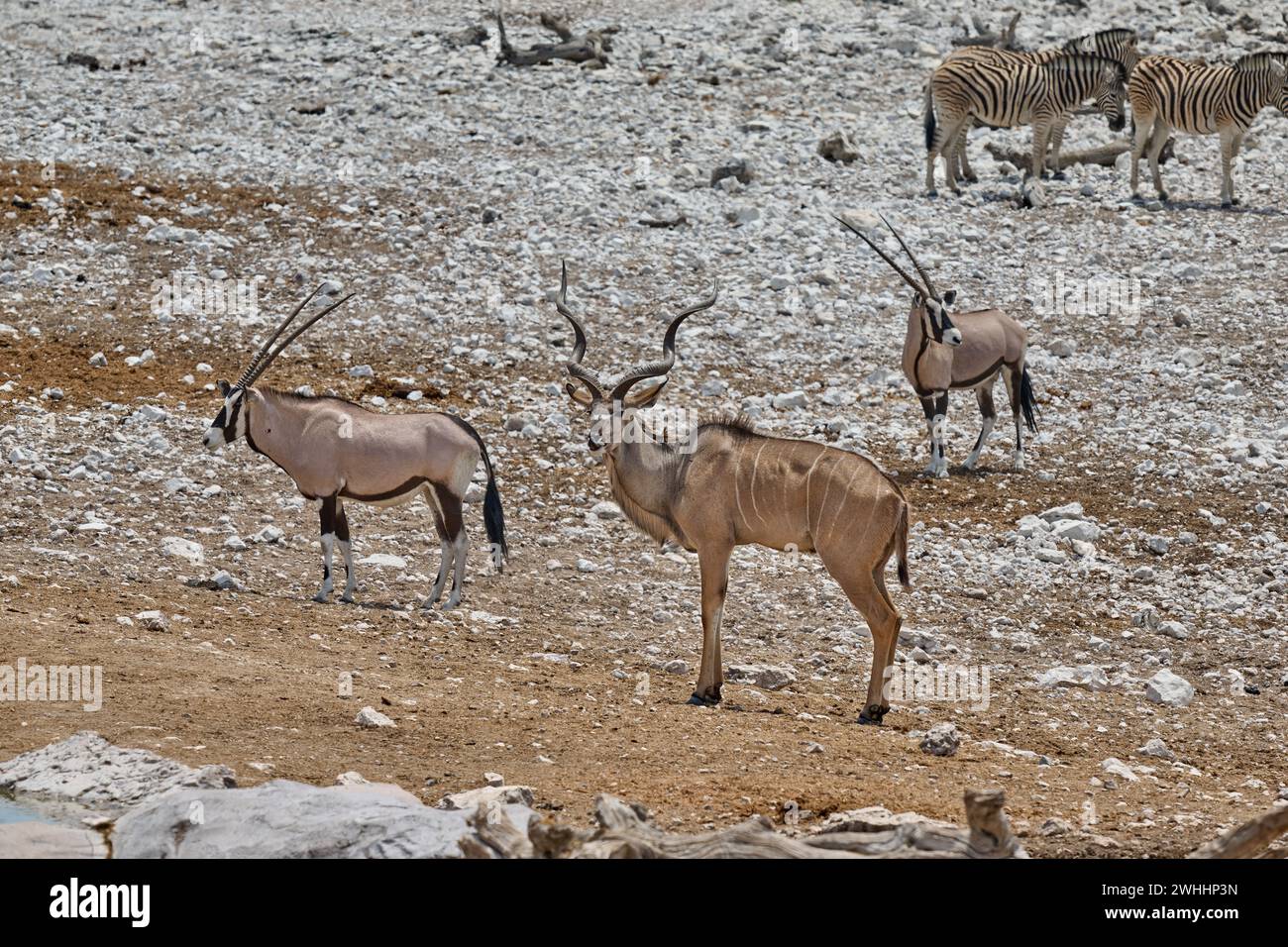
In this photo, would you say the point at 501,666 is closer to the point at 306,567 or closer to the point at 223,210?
the point at 306,567

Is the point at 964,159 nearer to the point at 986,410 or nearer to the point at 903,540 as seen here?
the point at 986,410

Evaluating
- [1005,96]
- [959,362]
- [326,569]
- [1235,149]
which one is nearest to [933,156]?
[1005,96]

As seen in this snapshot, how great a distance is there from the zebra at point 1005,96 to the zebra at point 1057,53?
3.1 inches

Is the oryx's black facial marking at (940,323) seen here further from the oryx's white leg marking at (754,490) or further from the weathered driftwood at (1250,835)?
the weathered driftwood at (1250,835)

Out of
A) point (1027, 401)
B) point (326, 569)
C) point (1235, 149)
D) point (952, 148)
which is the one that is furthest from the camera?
point (1235, 149)

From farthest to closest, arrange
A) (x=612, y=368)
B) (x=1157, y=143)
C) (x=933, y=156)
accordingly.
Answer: (x=1157, y=143), (x=933, y=156), (x=612, y=368)

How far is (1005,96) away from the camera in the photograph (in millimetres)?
21609

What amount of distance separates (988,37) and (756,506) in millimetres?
18168

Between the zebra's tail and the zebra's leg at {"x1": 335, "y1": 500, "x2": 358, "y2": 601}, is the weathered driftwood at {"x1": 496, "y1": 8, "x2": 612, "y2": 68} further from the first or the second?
the zebra's leg at {"x1": 335, "y1": 500, "x2": 358, "y2": 601}

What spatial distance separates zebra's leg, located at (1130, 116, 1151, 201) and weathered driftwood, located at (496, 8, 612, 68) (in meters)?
7.04

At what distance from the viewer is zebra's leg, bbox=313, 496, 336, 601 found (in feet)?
35.9

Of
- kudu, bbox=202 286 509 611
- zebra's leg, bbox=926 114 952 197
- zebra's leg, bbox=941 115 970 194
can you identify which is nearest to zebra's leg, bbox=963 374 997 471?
kudu, bbox=202 286 509 611

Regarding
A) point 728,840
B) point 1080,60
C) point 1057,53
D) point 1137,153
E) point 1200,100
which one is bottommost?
point 728,840

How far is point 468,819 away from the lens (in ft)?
18.7
